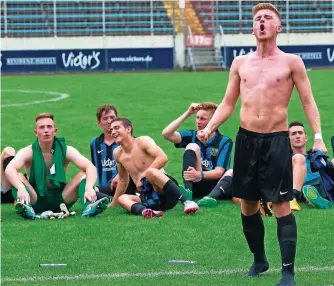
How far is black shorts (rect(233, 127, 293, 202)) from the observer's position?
6.93 metres

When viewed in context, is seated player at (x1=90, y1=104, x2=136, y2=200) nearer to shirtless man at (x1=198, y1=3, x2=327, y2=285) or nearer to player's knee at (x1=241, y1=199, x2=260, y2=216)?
player's knee at (x1=241, y1=199, x2=260, y2=216)

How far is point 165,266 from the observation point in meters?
7.66

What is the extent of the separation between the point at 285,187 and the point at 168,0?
42.5 m

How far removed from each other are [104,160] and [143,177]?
5.00 ft

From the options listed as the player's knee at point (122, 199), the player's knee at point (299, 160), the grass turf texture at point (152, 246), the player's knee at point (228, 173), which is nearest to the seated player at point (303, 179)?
the player's knee at point (299, 160)

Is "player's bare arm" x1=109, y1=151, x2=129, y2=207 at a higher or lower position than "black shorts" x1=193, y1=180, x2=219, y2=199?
higher

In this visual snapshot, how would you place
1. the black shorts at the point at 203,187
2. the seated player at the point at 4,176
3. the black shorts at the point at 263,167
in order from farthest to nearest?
the black shorts at the point at 203,187
the seated player at the point at 4,176
the black shorts at the point at 263,167

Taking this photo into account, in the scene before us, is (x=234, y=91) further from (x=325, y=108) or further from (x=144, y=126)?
(x=325, y=108)

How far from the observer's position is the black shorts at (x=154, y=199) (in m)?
10.5

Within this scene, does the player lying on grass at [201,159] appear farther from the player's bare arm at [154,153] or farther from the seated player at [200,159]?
the player's bare arm at [154,153]

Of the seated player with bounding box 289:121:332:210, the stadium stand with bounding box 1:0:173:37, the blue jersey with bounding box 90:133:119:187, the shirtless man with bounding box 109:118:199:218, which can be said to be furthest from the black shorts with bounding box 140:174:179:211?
the stadium stand with bounding box 1:0:173:37

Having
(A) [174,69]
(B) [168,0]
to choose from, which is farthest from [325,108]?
(B) [168,0]

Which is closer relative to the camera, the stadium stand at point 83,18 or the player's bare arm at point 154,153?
the player's bare arm at point 154,153

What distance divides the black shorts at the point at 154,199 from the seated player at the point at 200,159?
22.6 inches
